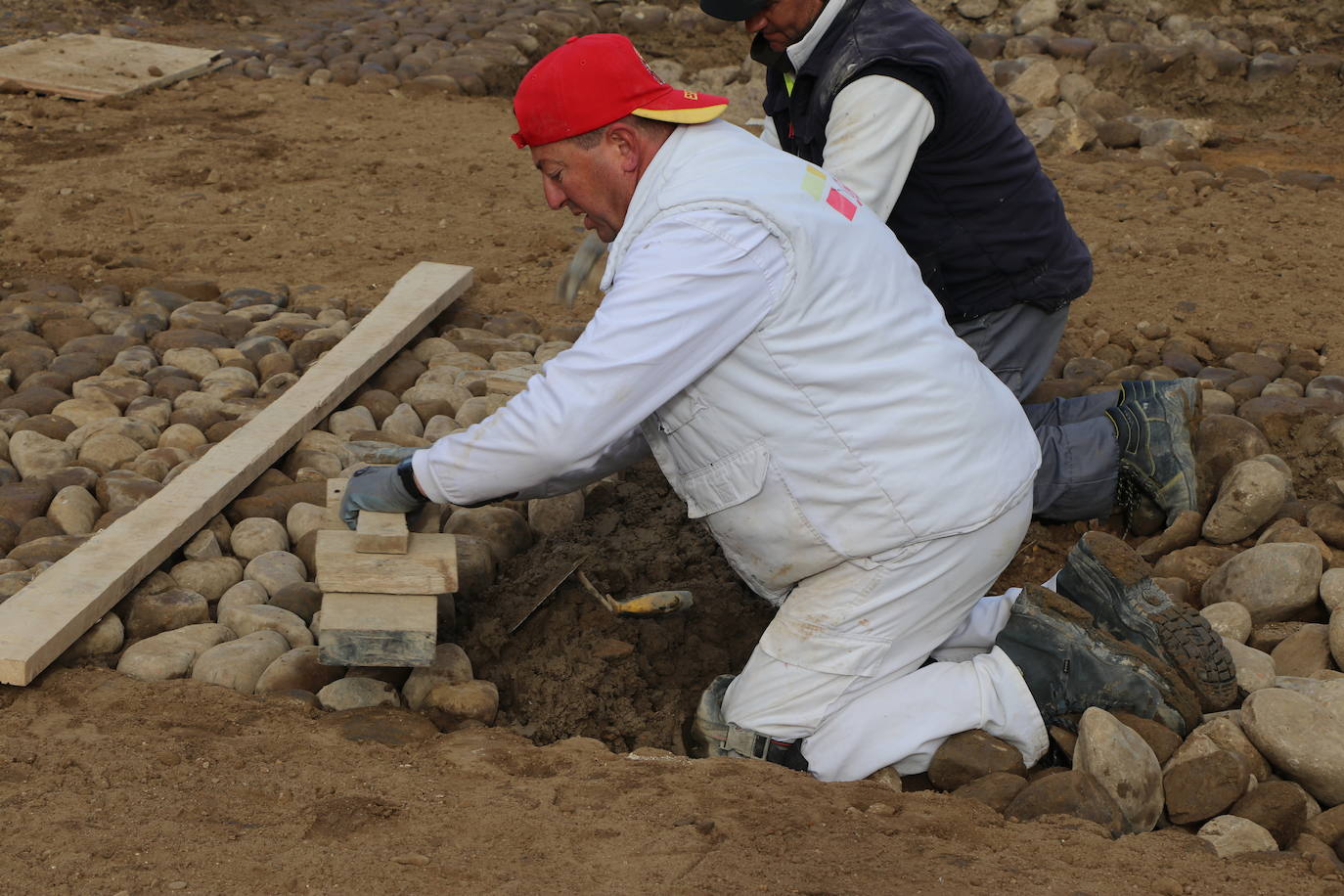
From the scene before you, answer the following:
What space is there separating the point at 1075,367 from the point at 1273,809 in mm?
2350

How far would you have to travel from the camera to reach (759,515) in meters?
2.59

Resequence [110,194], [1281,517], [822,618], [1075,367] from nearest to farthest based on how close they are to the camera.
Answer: [822,618] < [1281,517] < [1075,367] < [110,194]

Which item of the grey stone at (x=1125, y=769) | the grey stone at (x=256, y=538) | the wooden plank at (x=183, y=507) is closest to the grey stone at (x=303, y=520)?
the grey stone at (x=256, y=538)

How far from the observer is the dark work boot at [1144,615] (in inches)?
109

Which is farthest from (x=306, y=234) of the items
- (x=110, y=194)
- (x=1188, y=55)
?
(x=1188, y=55)

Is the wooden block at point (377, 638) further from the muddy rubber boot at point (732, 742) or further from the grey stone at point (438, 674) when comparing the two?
the muddy rubber boot at point (732, 742)

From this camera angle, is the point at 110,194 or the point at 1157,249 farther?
the point at 110,194

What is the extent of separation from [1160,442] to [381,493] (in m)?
2.12

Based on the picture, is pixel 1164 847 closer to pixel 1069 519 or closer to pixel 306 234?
pixel 1069 519

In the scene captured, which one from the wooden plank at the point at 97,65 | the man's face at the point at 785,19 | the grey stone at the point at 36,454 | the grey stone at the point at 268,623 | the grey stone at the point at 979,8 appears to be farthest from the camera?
the grey stone at the point at 979,8

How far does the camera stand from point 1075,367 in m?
4.54


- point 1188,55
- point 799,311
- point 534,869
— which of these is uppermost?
point 799,311

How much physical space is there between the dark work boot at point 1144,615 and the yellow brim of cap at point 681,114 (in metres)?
1.29

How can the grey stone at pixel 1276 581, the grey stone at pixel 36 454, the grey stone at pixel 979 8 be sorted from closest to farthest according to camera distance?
the grey stone at pixel 1276 581, the grey stone at pixel 36 454, the grey stone at pixel 979 8
